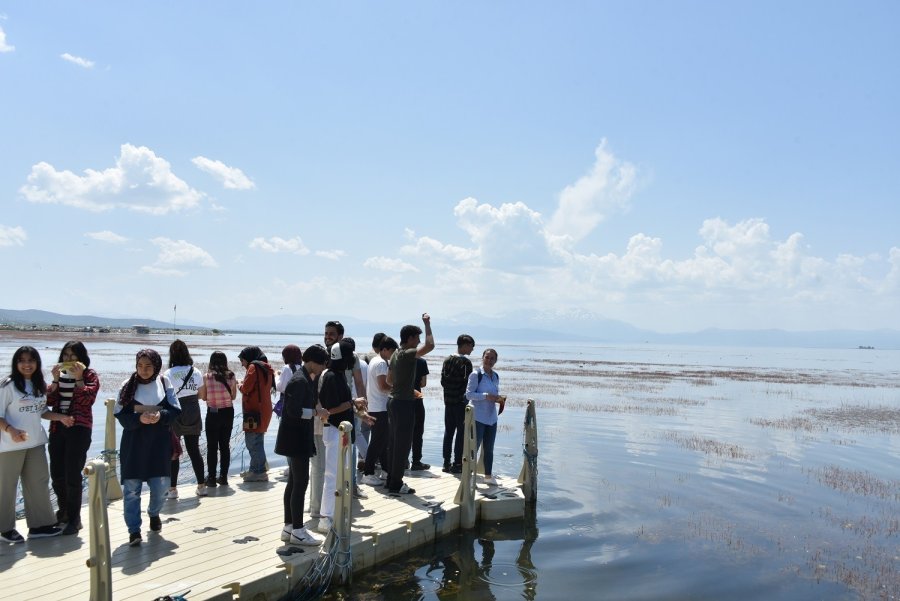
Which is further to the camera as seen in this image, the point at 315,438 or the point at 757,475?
A: the point at 757,475

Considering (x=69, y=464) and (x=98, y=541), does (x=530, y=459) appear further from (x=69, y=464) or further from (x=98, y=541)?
(x=98, y=541)

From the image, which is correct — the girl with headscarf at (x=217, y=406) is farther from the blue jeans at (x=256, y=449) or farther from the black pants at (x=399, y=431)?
the black pants at (x=399, y=431)

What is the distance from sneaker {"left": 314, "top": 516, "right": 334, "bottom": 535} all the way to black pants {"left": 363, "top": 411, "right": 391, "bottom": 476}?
84.7 inches

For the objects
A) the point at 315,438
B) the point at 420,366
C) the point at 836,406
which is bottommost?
the point at 836,406

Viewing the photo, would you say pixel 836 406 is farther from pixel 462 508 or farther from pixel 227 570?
pixel 227 570

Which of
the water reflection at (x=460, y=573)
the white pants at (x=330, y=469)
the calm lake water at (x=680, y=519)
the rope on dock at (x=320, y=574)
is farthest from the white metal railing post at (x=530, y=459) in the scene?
the rope on dock at (x=320, y=574)

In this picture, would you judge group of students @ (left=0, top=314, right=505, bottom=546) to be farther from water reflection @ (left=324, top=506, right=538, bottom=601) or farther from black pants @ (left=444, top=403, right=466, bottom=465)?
black pants @ (left=444, top=403, right=466, bottom=465)

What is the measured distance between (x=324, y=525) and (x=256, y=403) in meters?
2.54

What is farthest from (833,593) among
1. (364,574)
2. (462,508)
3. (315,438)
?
(315,438)

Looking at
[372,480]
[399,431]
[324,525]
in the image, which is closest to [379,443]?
[372,480]

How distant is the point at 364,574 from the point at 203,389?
3.49 meters

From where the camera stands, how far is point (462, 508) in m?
9.35

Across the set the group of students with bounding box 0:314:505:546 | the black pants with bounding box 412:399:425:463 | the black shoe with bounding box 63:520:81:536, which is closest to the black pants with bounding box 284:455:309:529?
the group of students with bounding box 0:314:505:546

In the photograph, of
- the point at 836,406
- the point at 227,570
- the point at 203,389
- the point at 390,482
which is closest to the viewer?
the point at 227,570
